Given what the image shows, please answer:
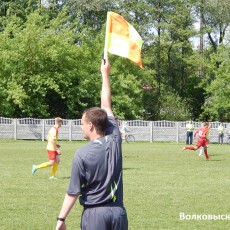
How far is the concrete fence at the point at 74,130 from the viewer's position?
46.6 metres

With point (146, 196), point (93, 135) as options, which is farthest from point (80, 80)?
point (93, 135)

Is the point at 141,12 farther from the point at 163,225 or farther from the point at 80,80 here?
the point at 163,225

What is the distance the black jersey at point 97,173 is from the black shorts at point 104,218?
59 millimetres

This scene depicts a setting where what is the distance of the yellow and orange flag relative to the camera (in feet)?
22.3

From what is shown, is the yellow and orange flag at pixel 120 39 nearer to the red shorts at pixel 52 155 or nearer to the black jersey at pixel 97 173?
the black jersey at pixel 97 173

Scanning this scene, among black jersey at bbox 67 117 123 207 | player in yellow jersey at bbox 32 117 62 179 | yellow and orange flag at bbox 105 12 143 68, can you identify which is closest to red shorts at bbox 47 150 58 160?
player in yellow jersey at bbox 32 117 62 179

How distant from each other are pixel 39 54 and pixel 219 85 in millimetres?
17575

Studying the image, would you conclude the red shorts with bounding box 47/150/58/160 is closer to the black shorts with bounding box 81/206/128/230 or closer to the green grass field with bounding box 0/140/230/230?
the green grass field with bounding box 0/140/230/230

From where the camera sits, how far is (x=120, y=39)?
22.5 feet

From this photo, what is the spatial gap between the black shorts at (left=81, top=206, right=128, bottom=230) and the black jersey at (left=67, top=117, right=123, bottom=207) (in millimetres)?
59

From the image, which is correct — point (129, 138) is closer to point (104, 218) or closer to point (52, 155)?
point (52, 155)

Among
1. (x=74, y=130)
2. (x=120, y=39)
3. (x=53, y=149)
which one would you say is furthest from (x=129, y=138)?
(x=120, y=39)

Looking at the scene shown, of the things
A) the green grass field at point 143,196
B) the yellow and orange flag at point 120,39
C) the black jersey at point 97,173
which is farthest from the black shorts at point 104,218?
the green grass field at point 143,196

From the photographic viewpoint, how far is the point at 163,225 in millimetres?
10219
